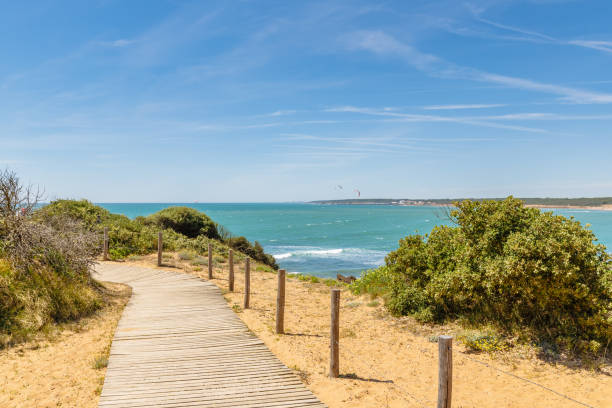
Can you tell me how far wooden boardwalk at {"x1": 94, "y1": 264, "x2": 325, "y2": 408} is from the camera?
19.9ft

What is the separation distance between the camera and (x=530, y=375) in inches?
310

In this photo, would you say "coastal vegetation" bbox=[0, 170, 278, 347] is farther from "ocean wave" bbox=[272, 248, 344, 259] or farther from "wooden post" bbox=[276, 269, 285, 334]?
"ocean wave" bbox=[272, 248, 344, 259]

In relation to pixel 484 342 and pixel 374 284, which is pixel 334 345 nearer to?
pixel 484 342

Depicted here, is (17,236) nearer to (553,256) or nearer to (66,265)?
(66,265)

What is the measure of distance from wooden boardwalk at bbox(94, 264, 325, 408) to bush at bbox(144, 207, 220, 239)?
18.8m

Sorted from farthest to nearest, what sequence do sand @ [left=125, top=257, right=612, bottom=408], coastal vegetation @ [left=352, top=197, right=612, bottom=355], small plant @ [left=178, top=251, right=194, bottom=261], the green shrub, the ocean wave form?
the ocean wave
small plant @ [left=178, top=251, right=194, bottom=261]
the green shrub
coastal vegetation @ [left=352, top=197, right=612, bottom=355]
sand @ [left=125, top=257, right=612, bottom=408]

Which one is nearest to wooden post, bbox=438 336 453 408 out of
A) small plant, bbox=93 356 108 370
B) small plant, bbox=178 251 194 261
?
small plant, bbox=93 356 108 370

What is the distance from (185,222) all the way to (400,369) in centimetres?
2547

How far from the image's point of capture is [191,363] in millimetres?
7402

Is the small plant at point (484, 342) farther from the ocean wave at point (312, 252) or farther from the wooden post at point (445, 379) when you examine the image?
the ocean wave at point (312, 252)

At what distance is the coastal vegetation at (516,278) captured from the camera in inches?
335

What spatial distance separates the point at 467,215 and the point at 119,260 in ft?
57.2

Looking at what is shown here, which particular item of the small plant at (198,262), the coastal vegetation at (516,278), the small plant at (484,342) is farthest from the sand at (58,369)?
the small plant at (198,262)

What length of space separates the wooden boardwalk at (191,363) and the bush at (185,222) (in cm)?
1884
